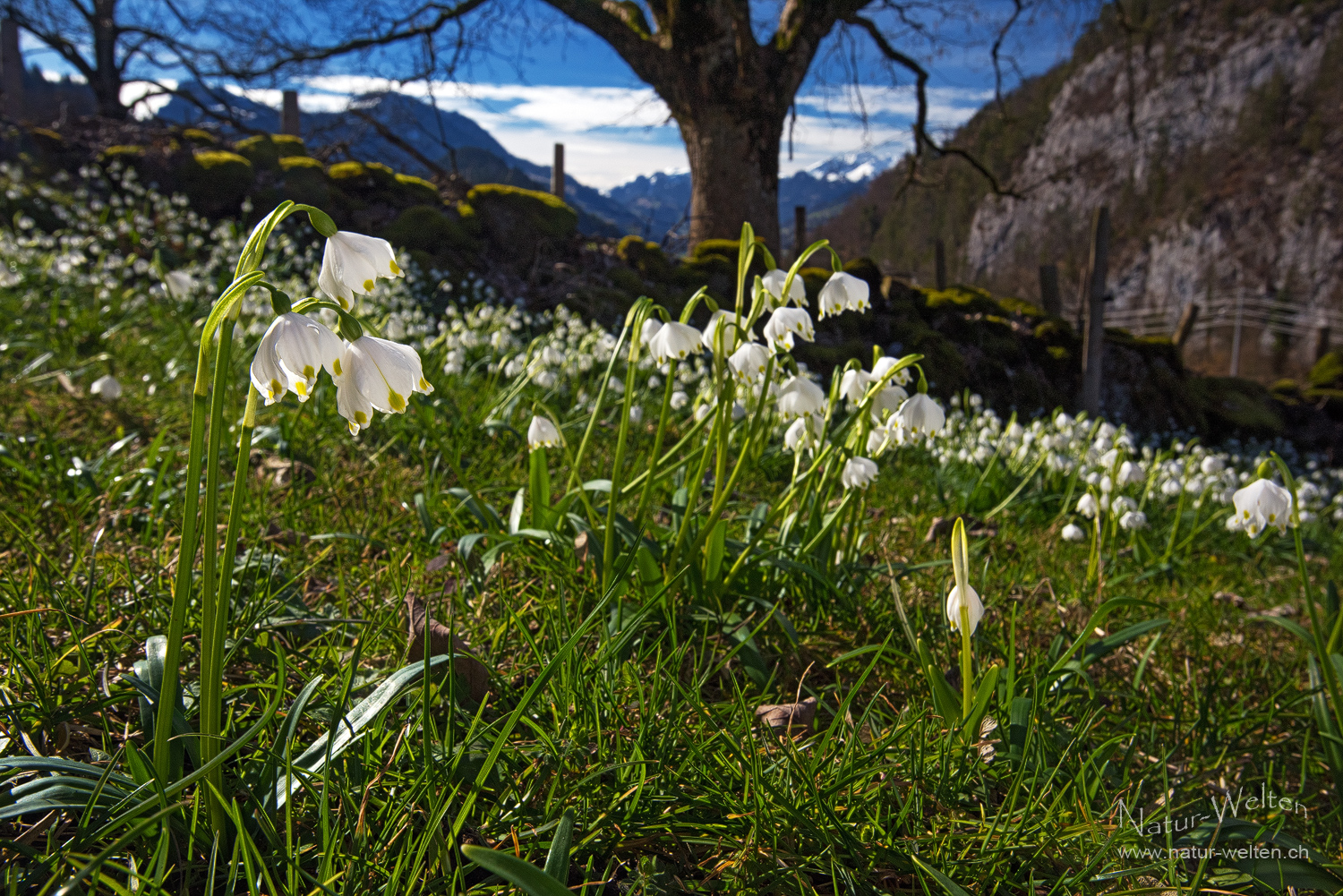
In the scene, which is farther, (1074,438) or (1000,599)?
(1074,438)

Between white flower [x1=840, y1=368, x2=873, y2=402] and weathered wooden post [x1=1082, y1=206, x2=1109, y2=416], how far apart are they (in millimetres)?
8540

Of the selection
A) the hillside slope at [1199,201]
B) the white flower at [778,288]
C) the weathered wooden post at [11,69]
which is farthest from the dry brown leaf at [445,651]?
the hillside slope at [1199,201]

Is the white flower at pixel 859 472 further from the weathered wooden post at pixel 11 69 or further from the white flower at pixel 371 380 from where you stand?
the weathered wooden post at pixel 11 69

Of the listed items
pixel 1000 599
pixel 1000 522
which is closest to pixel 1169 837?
pixel 1000 599

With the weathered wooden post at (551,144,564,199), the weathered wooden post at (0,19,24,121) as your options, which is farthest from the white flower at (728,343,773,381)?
the weathered wooden post at (0,19,24,121)

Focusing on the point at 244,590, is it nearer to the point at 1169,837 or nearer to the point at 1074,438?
the point at 1169,837

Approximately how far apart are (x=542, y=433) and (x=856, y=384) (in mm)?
863

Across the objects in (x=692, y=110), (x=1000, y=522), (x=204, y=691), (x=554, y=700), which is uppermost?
(x=692, y=110)

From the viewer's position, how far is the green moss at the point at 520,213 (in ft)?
29.6

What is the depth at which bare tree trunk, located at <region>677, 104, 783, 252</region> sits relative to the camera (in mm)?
9500

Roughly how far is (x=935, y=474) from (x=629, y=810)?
3.42 metres

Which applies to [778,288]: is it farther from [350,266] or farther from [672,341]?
[350,266]

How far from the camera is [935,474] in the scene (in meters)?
4.14

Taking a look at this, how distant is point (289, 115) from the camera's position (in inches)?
503
